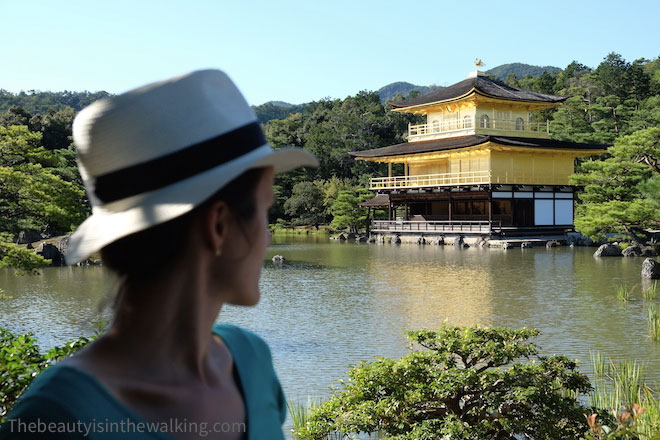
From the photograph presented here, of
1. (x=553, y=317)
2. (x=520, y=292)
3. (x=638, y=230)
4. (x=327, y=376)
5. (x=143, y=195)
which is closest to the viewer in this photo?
(x=143, y=195)

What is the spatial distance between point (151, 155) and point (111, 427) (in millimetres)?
277

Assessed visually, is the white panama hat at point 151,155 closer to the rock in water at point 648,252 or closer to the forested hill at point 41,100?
the rock in water at point 648,252

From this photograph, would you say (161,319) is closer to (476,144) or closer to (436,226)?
(476,144)

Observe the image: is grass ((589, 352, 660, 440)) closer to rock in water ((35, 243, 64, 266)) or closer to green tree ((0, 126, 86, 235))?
green tree ((0, 126, 86, 235))

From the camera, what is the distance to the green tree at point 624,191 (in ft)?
58.9

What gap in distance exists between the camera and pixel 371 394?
4.09 m

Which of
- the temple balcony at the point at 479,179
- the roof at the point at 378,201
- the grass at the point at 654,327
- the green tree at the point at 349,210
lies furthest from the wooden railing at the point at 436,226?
the grass at the point at 654,327

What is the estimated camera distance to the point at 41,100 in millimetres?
80750

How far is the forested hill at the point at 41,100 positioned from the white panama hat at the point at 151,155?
68.7 m

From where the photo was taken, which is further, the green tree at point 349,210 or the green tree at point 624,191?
the green tree at point 349,210

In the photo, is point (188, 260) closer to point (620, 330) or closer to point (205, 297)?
point (205, 297)

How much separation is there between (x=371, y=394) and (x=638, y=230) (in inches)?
721

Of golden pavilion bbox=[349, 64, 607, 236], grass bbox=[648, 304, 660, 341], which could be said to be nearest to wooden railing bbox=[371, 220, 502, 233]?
golden pavilion bbox=[349, 64, 607, 236]

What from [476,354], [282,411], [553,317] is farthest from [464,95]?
[282,411]
